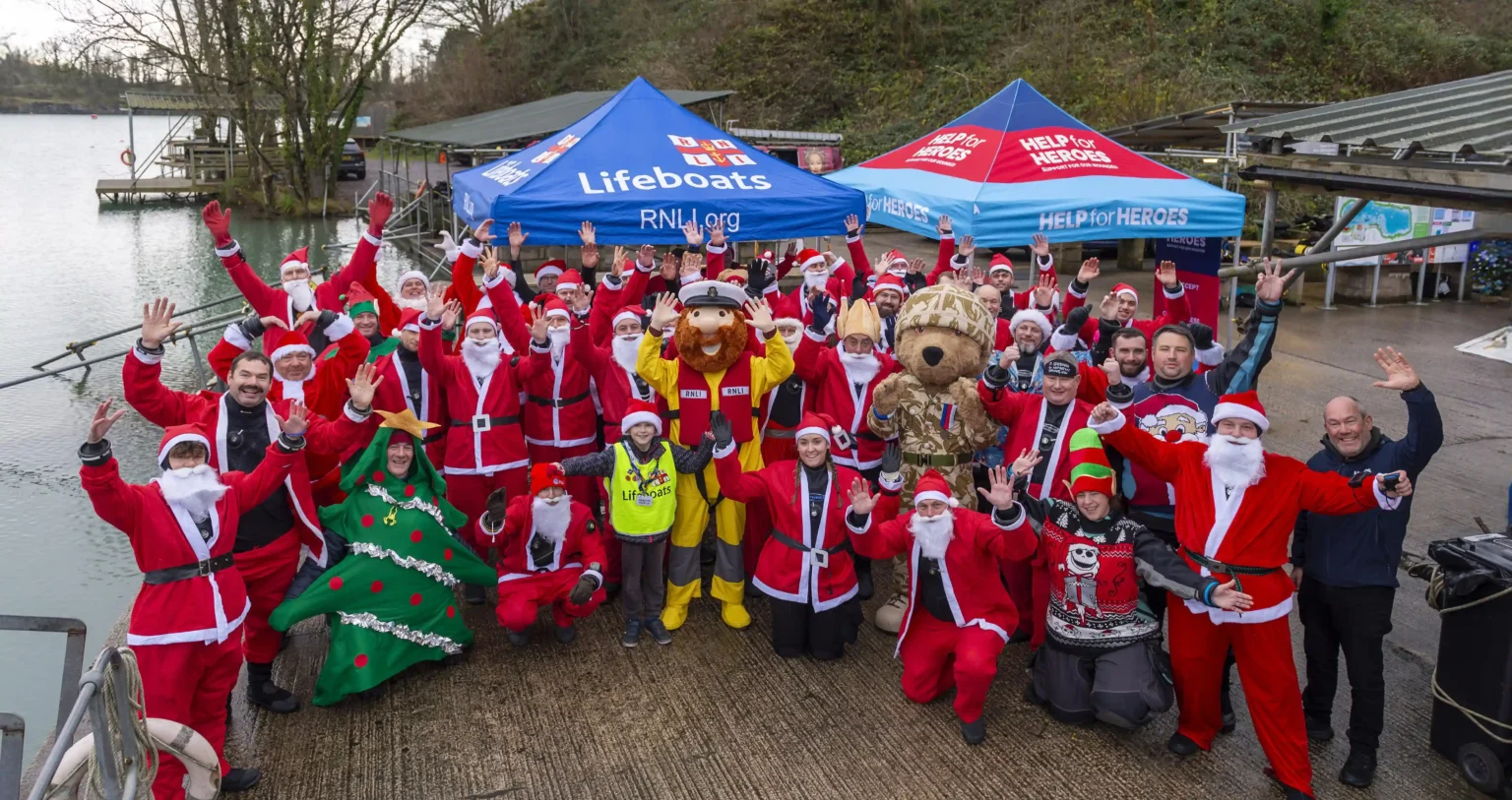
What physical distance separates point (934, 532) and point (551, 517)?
1.94 m

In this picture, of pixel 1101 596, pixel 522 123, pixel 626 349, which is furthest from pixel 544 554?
pixel 522 123

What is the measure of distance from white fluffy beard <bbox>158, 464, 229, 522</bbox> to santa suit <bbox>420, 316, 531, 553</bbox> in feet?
5.54

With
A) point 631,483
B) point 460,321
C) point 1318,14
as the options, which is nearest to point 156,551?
point 631,483

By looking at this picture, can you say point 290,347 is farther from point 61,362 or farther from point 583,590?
point 61,362

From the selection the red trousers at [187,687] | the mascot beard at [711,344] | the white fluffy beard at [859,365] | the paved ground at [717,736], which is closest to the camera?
the red trousers at [187,687]

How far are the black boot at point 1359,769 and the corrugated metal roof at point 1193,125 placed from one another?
33.5 feet

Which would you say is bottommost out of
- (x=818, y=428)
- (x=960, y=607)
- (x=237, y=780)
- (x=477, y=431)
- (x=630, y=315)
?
(x=237, y=780)

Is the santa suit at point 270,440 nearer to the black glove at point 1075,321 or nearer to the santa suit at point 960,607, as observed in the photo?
the santa suit at point 960,607

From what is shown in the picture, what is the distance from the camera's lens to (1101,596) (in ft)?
14.6

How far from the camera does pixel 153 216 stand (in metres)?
23.1

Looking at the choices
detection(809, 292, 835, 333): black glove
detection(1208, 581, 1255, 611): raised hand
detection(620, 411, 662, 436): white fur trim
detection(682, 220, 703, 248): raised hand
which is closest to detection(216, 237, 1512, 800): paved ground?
detection(1208, 581, 1255, 611): raised hand

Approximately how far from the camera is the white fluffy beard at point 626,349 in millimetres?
6047

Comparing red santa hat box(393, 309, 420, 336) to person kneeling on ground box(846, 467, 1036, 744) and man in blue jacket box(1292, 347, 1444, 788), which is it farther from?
man in blue jacket box(1292, 347, 1444, 788)

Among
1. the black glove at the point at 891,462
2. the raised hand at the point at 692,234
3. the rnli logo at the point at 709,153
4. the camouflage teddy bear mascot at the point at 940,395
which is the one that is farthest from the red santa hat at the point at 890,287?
the black glove at the point at 891,462
